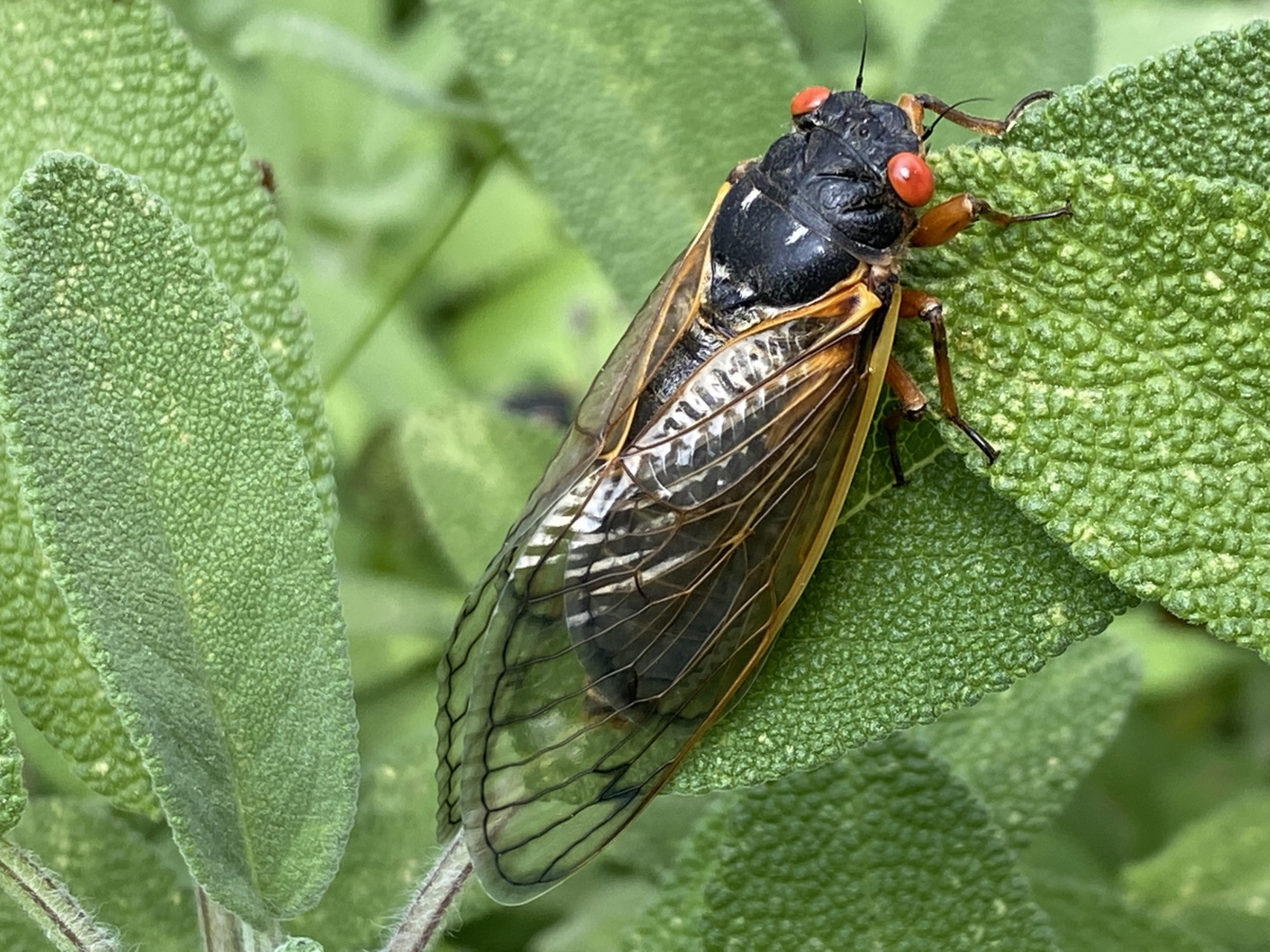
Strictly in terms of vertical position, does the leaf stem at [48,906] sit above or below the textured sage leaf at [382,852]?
above

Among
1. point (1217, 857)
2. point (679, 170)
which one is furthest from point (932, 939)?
point (679, 170)

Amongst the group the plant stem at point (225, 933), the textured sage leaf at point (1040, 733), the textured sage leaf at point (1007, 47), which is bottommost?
the textured sage leaf at point (1040, 733)

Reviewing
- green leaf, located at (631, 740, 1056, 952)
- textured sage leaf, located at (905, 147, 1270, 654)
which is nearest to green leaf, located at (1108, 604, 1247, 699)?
green leaf, located at (631, 740, 1056, 952)

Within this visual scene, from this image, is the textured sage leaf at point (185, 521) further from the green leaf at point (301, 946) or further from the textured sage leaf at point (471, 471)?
the textured sage leaf at point (471, 471)

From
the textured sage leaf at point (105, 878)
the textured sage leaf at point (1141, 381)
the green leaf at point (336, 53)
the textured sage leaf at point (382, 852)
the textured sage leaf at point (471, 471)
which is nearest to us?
the textured sage leaf at point (1141, 381)

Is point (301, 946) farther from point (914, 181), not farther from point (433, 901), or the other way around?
point (914, 181)

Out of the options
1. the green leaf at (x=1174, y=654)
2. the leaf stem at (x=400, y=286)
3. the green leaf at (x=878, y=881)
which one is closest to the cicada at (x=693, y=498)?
the green leaf at (x=878, y=881)
